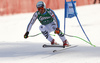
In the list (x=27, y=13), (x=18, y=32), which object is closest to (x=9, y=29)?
(x=18, y=32)

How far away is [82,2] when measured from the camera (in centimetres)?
1254

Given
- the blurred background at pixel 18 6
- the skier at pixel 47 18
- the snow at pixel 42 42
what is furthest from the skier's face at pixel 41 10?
the blurred background at pixel 18 6

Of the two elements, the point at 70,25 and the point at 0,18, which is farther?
the point at 0,18

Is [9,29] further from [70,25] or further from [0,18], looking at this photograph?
[70,25]

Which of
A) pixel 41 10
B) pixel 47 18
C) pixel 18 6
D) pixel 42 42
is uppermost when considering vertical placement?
pixel 18 6

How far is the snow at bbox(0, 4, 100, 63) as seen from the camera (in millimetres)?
4316

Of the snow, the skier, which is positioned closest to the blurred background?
the snow

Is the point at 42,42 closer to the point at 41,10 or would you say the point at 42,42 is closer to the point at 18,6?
the point at 41,10

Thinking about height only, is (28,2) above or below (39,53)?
above

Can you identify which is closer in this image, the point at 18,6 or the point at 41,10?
the point at 41,10

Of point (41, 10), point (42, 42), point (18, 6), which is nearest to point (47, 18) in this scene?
point (41, 10)

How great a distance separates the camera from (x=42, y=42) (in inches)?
277

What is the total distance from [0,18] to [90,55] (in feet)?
27.8
